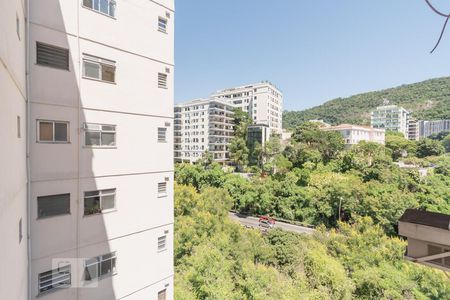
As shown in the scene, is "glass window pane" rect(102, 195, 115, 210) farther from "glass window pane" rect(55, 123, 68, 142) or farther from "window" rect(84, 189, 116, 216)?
"glass window pane" rect(55, 123, 68, 142)

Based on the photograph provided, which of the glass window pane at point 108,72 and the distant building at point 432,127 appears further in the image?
the distant building at point 432,127

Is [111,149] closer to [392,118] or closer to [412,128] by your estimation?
[392,118]

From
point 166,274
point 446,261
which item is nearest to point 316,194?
point 166,274

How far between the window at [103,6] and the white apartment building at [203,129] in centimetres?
4335

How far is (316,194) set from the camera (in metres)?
24.4

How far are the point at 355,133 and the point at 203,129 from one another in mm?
31962

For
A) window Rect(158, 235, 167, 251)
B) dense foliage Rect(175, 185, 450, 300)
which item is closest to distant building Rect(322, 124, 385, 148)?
dense foliage Rect(175, 185, 450, 300)

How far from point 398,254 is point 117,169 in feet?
48.0

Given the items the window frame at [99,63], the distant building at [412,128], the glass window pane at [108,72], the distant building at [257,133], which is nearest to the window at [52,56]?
the window frame at [99,63]

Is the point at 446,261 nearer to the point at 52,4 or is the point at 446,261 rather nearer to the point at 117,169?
the point at 117,169

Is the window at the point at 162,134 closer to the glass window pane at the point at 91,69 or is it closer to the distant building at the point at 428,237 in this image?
the glass window pane at the point at 91,69

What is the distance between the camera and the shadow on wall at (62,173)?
13.6ft

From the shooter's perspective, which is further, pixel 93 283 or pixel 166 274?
pixel 166 274

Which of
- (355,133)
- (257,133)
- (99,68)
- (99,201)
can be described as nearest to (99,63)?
(99,68)
